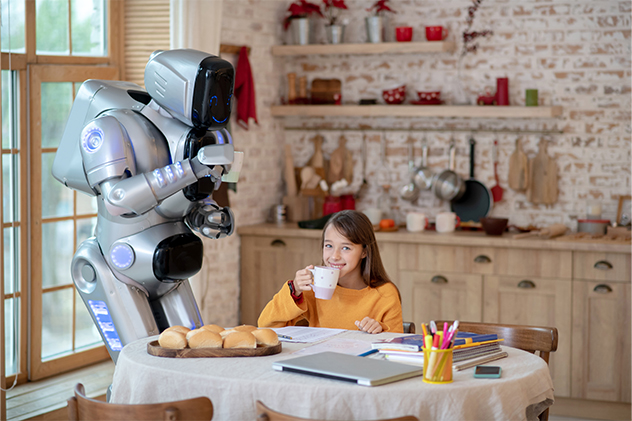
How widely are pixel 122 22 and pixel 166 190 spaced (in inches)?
78.5

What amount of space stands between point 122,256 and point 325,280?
90cm

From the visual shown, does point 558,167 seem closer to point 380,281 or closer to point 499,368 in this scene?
point 380,281

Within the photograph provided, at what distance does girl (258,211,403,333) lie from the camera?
2547mm

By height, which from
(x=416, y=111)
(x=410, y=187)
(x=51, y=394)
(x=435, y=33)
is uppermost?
(x=435, y=33)

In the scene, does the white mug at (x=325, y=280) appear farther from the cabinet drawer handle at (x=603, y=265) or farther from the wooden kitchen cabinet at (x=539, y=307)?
the cabinet drawer handle at (x=603, y=265)

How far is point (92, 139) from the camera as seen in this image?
2.61 m

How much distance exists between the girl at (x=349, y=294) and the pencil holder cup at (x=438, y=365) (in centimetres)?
74

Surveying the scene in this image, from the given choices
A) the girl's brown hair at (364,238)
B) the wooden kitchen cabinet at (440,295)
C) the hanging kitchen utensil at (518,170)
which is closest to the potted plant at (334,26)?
the hanging kitchen utensil at (518,170)

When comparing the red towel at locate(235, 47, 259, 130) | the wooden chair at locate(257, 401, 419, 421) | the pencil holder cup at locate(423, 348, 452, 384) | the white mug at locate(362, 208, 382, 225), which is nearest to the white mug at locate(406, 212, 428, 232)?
the white mug at locate(362, 208, 382, 225)

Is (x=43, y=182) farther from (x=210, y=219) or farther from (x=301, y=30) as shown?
(x=301, y=30)

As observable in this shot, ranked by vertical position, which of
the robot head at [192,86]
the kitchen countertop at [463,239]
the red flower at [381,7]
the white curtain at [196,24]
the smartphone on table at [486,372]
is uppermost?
the red flower at [381,7]

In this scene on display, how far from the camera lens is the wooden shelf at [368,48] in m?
4.64

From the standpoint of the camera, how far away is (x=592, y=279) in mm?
4004

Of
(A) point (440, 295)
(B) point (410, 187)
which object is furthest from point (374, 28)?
(A) point (440, 295)
